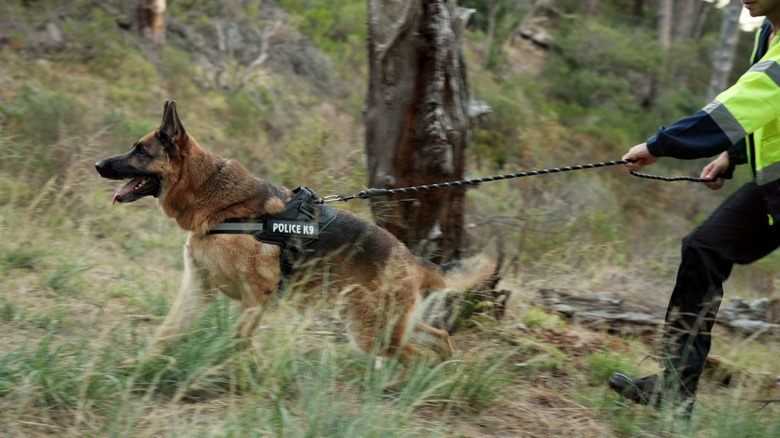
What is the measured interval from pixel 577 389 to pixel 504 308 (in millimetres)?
1021

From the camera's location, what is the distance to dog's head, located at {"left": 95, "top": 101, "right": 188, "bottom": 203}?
3.65m

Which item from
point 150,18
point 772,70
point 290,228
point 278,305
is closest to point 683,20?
point 150,18

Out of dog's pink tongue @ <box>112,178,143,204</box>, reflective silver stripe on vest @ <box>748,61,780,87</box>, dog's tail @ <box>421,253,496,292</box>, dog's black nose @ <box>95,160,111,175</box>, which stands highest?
reflective silver stripe on vest @ <box>748,61,780,87</box>

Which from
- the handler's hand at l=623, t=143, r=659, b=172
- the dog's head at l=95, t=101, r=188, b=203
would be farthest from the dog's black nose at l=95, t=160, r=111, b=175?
the handler's hand at l=623, t=143, r=659, b=172

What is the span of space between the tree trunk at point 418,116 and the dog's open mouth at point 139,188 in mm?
1523

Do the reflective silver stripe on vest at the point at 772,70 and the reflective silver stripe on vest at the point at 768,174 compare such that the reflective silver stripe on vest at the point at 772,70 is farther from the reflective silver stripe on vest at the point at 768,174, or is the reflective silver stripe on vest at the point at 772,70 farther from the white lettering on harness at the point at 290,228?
the white lettering on harness at the point at 290,228

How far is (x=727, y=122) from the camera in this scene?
2.94m

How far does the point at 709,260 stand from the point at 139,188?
3274mm

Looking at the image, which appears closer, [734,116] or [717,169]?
[734,116]

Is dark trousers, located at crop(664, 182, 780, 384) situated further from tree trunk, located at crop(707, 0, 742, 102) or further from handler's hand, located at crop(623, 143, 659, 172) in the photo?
tree trunk, located at crop(707, 0, 742, 102)

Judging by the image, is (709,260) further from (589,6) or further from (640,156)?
(589,6)

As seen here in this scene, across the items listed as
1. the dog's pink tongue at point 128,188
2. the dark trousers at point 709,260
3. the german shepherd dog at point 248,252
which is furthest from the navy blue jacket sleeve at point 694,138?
the dog's pink tongue at point 128,188

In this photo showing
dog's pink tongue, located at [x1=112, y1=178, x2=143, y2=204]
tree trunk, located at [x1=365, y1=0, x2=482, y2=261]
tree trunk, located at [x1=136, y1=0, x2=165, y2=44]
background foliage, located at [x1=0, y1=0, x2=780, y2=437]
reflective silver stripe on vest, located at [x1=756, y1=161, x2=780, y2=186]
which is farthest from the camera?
tree trunk, located at [x1=136, y1=0, x2=165, y2=44]

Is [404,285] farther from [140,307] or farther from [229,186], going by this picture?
[140,307]
